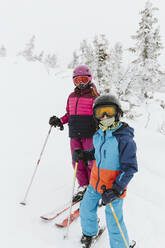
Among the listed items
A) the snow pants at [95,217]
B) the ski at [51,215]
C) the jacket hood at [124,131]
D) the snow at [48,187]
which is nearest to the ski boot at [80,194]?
the snow at [48,187]

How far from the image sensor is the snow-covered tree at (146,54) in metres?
15.6

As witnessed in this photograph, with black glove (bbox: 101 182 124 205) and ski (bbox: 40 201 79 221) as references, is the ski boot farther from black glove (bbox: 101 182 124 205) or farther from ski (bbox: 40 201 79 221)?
black glove (bbox: 101 182 124 205)

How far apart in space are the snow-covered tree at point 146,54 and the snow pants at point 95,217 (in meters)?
14.4

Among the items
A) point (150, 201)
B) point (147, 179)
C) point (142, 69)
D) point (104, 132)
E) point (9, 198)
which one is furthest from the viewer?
point (142, 69)

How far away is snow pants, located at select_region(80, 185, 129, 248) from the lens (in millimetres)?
2385

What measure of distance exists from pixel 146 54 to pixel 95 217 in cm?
1629

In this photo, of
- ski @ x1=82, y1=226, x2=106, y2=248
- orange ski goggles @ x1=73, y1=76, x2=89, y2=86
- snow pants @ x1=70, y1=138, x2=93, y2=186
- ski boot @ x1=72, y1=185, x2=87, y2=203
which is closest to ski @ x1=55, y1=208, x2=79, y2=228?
ski boot @ x1=72, y1=185, x2=87, y2=203

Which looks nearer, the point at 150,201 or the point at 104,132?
the point at 104,132

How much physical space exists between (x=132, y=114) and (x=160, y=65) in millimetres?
5625

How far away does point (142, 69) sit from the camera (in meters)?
15.8

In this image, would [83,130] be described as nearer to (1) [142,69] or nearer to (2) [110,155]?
(2) [110,155]

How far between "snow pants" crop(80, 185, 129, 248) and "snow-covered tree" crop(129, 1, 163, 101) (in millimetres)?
14372

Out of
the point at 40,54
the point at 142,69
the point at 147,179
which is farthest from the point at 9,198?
the point at 40,54

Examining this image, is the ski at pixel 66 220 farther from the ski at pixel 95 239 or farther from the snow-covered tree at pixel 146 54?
the snow-covered tree at pixel 146 54
